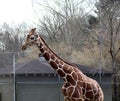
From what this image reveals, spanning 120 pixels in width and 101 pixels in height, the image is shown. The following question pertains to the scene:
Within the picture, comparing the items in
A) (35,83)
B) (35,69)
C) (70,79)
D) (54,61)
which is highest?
(54,61)

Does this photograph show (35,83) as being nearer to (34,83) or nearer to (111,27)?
(34,83)

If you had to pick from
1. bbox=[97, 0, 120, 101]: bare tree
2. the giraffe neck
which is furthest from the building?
the giraffe neck

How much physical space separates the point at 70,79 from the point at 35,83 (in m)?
10.6

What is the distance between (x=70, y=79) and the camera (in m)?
8.11

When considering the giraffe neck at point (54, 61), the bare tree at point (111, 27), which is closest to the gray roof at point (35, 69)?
the bare tree at point (111, 27)

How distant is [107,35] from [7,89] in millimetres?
7078

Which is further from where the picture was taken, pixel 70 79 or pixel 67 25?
pixel 67 25

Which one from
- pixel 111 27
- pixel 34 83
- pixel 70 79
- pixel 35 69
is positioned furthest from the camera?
pixel 111 27

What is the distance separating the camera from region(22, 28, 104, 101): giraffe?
26.2ft

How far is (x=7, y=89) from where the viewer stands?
62.1ft

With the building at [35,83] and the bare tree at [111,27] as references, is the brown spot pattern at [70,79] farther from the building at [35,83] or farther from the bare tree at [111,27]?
the bare tree at [111,27]

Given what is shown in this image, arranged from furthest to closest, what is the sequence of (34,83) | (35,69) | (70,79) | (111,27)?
1. (111,27)
2. (35,69)
3. (34,83)
4. (70,79)

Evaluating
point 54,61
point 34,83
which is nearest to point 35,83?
point 34,83

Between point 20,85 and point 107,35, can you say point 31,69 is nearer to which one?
point 20,85
